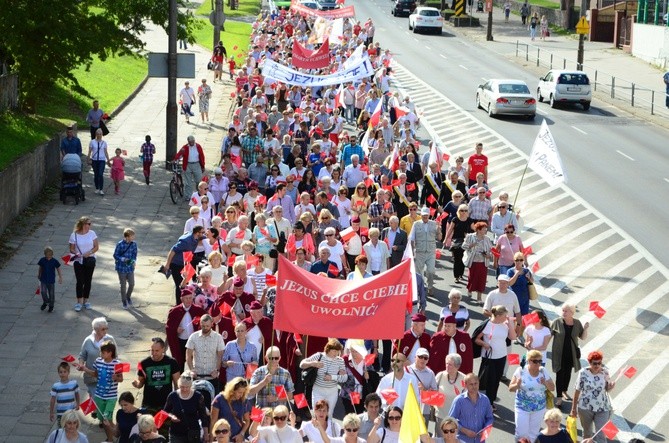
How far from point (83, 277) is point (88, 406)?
5.91 metres

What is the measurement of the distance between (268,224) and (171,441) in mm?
7964

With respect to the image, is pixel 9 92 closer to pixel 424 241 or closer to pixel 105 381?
pixel 424 241

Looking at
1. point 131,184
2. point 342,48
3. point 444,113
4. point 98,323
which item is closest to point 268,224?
point 98,323

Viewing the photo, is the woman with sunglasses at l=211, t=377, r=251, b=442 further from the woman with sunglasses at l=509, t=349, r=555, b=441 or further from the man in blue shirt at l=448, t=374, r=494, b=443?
the woman with sunglasses at l=509, t=349, r=555, b=441

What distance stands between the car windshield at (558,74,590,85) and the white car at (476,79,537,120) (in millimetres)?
2612

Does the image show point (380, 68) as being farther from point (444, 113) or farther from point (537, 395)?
point (537, 395)

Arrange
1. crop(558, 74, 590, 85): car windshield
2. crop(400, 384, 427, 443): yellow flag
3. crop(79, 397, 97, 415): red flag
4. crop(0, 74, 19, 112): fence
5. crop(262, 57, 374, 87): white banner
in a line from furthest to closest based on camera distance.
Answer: crop(558, 74, 590, 85): car windshield < crop(262, 57, 374, 87): white banner < crop(0, 74, 19, 112): fence < crop(79, 397, 97, 415): red flag < crop(400, 384, 427, 443): yellow flag

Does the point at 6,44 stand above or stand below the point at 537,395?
above

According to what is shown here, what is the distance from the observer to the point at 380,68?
151ft

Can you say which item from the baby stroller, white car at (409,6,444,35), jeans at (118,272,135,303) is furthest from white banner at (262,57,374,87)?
white car at (409,6,444,35)

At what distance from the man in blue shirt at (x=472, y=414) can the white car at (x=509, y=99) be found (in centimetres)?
3074

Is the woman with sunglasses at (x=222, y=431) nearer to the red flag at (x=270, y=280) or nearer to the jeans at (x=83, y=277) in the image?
the red flag at (x=270, y=280)

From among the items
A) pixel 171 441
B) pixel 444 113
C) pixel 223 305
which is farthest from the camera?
pixel 444 113

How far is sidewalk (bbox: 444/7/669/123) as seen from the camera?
49.7m
